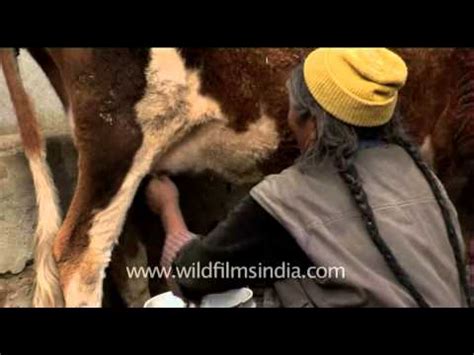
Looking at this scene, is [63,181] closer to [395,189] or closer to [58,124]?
[58,124]

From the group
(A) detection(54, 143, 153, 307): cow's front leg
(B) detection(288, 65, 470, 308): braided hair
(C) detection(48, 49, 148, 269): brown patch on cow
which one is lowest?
(A) detection(54, 143, 153, 307): cow's front leg

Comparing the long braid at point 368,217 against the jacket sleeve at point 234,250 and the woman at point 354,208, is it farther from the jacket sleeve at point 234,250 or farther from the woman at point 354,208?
the jacket sleeve at point 234,250

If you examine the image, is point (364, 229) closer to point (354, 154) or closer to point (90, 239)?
point (354, 154)

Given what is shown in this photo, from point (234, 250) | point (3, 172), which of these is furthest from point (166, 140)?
point (234, 250)

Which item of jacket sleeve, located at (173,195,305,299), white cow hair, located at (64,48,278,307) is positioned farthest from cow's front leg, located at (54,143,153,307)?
jacket sleeve, located at (173,195,305,299)

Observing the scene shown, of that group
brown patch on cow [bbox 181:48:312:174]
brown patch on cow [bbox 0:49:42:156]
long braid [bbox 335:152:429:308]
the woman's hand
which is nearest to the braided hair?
long braid [bbox 335:152:429:308]

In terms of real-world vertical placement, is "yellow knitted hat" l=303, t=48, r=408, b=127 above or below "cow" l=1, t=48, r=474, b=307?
above

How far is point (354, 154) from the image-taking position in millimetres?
1398

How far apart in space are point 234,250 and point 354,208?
0.22 m

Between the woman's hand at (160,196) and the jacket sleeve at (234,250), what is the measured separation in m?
0.37

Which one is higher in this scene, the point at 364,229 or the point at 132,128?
the point at 364,229

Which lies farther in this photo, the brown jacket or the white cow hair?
the white cow hair

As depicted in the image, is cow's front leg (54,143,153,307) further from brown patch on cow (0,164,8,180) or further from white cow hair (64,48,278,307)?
brown patch on cow (0,164,8,180)

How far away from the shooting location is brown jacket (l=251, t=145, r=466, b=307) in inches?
54.6
